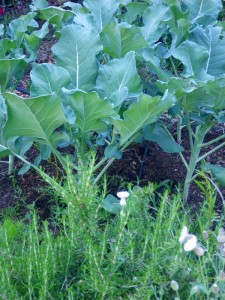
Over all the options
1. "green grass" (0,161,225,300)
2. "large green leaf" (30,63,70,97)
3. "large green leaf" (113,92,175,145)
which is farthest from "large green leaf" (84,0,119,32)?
"green grass" (0,161,225,300)

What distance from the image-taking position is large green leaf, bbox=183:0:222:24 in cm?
361

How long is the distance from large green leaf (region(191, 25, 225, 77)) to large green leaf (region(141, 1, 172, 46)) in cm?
23

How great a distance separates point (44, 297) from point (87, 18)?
6.04ft

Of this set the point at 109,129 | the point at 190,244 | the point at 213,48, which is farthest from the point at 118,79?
the point at 190,244

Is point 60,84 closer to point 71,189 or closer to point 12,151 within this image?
point 12,151

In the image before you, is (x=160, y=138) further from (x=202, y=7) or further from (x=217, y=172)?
(x=202, y=7)

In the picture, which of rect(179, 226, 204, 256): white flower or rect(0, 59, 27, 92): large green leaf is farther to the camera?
rect(0, 59, 27, 92): large green leaf

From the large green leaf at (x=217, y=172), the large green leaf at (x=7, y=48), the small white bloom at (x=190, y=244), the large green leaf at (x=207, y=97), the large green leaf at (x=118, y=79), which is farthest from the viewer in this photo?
the large green leaf at (x=7, y=48)

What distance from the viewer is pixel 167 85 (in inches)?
110

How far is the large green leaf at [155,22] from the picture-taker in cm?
336

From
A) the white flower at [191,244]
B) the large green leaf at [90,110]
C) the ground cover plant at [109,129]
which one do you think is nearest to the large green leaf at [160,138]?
the ground cover plant at [109,129]

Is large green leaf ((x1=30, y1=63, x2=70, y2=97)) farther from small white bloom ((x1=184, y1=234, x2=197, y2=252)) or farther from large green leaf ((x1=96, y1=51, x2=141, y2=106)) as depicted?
small white bloom ((x1=184, y1=234, x2=197, y2=252))

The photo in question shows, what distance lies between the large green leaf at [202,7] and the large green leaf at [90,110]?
1.17 metres

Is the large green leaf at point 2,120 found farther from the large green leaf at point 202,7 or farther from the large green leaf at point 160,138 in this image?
the large green leaf at point 202,7
